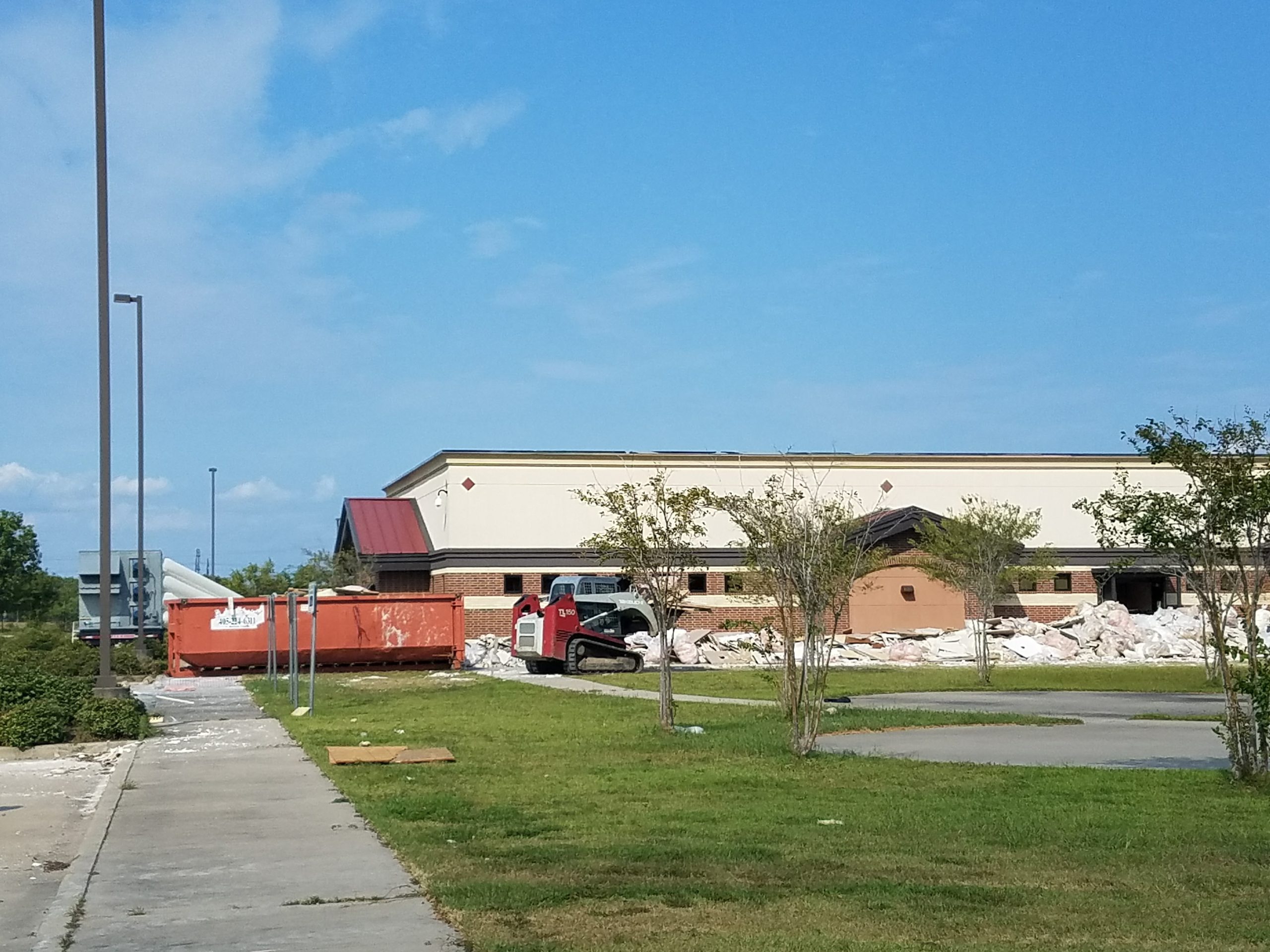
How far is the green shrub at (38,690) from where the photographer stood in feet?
63.3

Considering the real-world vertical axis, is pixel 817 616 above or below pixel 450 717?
above

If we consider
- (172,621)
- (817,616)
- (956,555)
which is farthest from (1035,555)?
(817,616)

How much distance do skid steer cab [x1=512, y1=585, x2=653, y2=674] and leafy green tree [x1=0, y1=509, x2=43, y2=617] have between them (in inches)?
2528

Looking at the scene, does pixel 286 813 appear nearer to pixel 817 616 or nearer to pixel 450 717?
pixel 817 616

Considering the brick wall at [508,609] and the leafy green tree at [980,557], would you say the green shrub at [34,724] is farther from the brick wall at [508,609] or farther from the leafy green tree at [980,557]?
the brick wall at [508,609]

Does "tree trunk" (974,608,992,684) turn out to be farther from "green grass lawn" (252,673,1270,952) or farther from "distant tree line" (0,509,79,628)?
"distant tree line" (0,509,79,628)

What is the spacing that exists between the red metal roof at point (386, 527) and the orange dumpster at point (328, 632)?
15521 millimetres

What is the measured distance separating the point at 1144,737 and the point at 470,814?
11051 millimetres

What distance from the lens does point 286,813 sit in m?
12.0

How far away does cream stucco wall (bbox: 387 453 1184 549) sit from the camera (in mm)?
51875

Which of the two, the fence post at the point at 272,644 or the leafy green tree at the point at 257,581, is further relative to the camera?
the leafy green tree at the point at 257,581

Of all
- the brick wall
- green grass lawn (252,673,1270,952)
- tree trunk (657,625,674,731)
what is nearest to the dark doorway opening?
the brick wall

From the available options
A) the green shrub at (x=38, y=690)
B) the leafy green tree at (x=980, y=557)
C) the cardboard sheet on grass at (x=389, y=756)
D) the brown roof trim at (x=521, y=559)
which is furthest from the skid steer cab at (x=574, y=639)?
the cardboard sheet on grass at (x=389, y=756)

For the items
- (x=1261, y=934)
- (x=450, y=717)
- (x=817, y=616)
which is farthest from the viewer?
(x=450, y=717)
